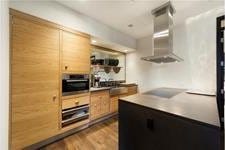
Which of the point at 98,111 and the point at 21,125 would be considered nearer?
the point at 21,125

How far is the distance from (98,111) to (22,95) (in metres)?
1.63

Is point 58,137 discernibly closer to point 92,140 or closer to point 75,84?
point 92,140

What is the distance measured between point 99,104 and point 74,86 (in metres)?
0.88

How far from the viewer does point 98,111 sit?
2.96 m

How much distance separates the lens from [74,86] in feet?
7.85

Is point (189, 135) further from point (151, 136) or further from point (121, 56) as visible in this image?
point (121, 56)

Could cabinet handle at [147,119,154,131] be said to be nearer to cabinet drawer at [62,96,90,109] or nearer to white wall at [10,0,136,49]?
cabinet drawer at [62,96,90,109]

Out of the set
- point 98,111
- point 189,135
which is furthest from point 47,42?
point 189,135

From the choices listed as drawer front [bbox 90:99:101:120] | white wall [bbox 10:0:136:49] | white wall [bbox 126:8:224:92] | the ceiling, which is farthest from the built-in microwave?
white wall [bbox 126:8:224:92]

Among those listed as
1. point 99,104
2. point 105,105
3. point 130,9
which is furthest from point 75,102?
point 130,9

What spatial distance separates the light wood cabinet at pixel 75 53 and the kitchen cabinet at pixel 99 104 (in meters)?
0.64

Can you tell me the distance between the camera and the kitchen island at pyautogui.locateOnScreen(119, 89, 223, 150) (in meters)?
0.84

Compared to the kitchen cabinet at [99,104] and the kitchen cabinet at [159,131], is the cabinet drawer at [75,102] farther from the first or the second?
the kitchen cabinet at [159,131]

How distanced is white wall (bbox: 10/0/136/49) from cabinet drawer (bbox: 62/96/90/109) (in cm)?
136
